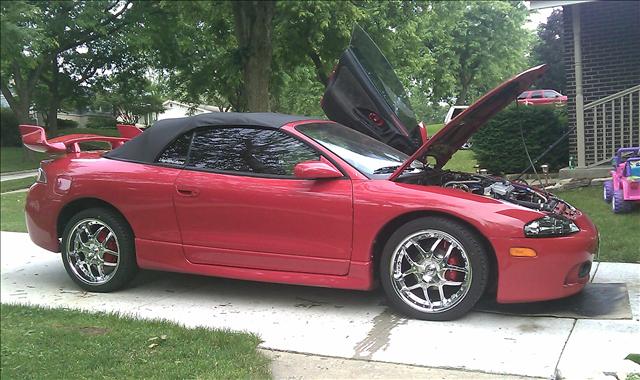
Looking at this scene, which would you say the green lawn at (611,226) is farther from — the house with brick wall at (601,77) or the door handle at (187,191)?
the door handle at (187,191)

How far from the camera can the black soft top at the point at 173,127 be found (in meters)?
4.52

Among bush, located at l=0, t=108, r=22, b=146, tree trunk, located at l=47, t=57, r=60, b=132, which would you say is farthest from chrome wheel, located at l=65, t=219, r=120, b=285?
bush, located at l=0, t=108, r=22, b=146

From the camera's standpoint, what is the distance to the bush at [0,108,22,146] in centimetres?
579

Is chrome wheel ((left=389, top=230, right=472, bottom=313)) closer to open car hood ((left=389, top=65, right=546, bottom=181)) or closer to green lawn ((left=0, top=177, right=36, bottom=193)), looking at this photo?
open car hood ((left=389, top=65, right=546, bottom=181))

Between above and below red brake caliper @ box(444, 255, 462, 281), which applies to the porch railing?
above

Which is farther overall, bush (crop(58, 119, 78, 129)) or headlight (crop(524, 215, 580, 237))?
bush (crop(58, 119, 78, 129))

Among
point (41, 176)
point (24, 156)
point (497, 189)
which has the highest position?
point (24, 156)

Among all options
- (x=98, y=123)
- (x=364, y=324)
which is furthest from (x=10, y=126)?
(x=364, y=324)

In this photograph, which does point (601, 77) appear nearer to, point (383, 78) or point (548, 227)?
point (383, 78)

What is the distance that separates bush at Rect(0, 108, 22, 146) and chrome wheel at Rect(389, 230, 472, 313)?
163 inches

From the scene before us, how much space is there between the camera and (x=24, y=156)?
237 inches

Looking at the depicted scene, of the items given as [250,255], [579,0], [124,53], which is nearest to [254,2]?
[579,0]

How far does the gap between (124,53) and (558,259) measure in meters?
18.9

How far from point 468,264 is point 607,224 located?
127 inches
